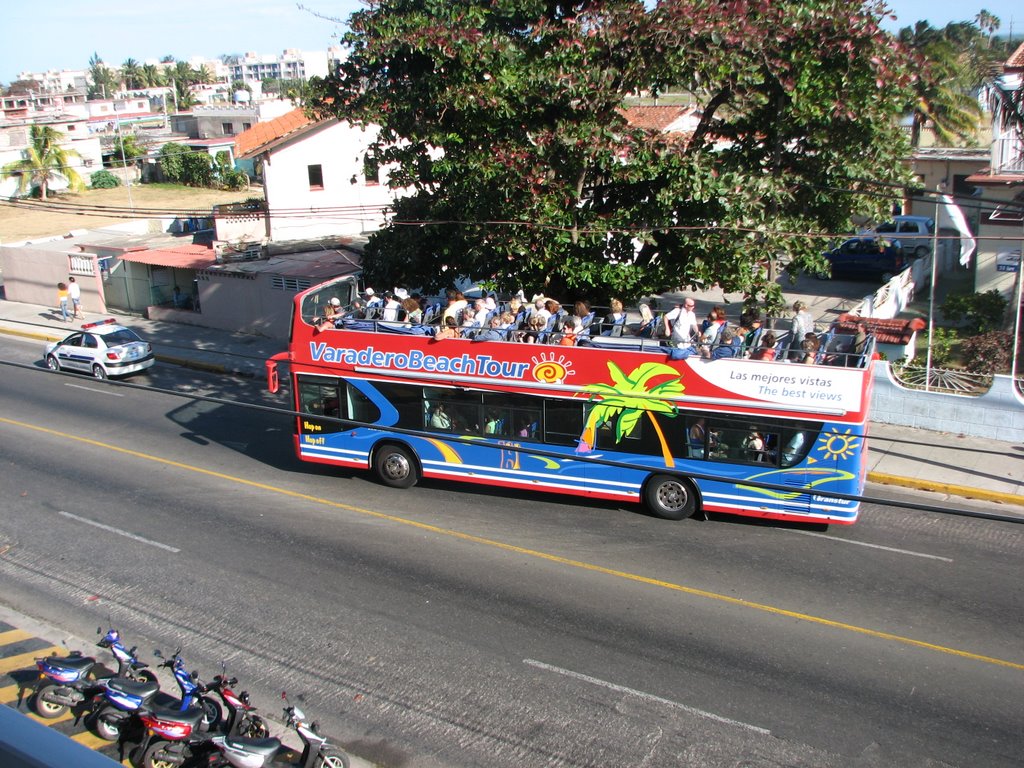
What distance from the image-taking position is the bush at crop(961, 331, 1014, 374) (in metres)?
19.5

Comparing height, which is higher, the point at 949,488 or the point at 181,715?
the point at 181,715

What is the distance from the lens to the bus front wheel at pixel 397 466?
15961 mm

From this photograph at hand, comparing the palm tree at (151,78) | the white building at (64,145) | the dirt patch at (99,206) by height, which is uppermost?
the palm tree at (151,78)

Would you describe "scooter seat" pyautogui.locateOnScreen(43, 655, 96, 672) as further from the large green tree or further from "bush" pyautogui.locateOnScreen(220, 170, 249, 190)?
"bush" pyautogui.locateOnScreen(220, 170, 249, 190)

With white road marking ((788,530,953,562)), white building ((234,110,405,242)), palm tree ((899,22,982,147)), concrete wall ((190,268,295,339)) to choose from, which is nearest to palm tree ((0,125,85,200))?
white building ((234,110,405,242))

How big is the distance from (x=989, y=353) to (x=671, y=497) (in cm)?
979

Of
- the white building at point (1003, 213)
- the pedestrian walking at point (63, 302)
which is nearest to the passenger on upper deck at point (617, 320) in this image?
the white building at point (1003, 213)

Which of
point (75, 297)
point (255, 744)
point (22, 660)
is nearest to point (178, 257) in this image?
point (75, 297)

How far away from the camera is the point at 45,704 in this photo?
950cm

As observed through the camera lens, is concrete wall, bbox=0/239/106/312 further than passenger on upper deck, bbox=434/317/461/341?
Yes

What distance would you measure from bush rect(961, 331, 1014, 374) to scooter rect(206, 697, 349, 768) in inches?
638

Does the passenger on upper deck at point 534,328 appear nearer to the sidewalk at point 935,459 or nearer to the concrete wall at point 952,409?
the sidewalk at point 935,459

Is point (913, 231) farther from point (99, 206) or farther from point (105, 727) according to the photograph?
point (99, 206)

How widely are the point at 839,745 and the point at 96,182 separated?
70.0 m
